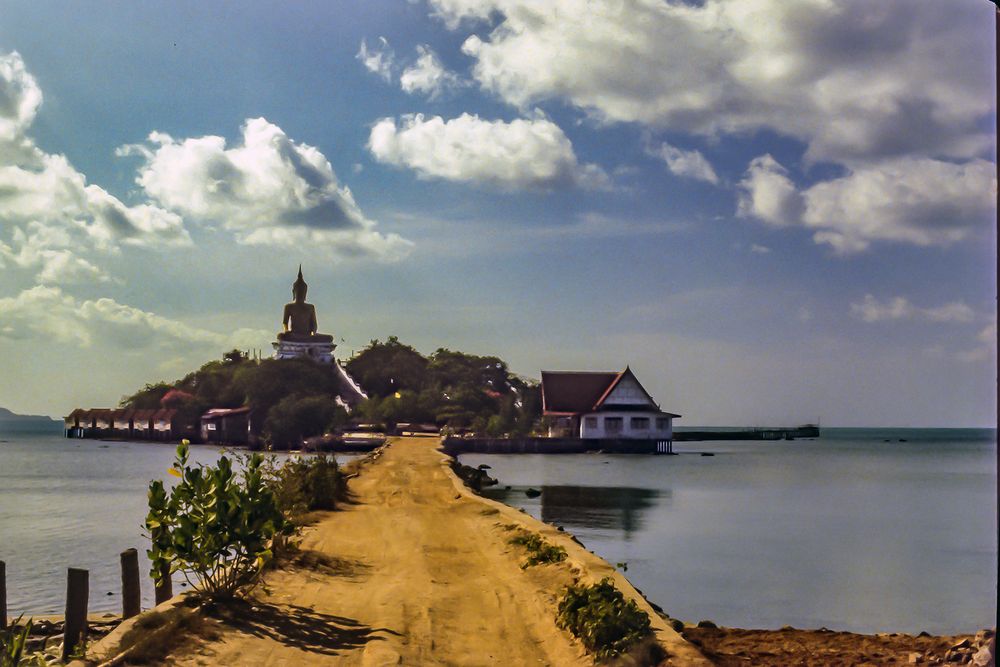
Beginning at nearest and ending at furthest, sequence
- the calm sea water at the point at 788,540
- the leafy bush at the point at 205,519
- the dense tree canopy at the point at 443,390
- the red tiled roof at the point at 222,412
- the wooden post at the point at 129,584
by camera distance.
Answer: the leafy bush at the point at 205,519 → the wooden post at the point at 129,584 → the calm sea water at the point at 788,540 → the dense tree canopy at the point at 443,390 → the red tiled roof at the point at 222,412

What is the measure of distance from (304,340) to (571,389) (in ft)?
120

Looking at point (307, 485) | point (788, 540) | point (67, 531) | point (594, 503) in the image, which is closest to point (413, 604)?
point (307, 485)

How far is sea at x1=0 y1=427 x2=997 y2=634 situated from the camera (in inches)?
623

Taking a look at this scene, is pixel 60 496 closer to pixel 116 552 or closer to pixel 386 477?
pixel 386 477

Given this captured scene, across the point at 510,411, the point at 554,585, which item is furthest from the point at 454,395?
the point at 554,585

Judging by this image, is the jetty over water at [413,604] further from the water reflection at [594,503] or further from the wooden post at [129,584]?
the water reflection at [594,503]

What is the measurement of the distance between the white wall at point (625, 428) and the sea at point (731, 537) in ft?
51.0

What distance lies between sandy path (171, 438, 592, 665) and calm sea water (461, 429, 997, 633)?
138 inches

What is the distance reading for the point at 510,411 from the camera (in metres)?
74.8

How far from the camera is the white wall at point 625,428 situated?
70875 mm

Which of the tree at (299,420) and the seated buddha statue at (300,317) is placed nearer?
the tree at (299,420)

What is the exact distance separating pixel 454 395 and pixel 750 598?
64.0 meters

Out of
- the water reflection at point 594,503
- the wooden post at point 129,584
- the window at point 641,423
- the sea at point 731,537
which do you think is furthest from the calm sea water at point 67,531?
the window at point 641,423

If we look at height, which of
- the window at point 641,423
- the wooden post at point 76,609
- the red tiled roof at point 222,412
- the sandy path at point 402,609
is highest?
the red tiled roof at point 222,412
